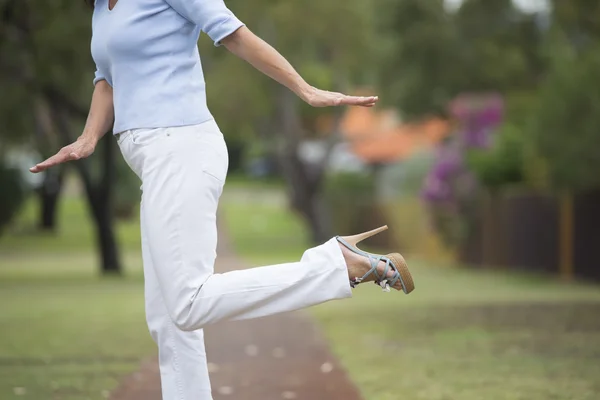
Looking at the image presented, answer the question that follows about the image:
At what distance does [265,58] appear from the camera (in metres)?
4.42

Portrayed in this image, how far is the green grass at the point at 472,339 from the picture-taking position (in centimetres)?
717

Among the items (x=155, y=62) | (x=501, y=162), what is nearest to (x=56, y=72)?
(x=501, y=162)

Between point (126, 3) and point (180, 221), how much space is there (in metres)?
0.83

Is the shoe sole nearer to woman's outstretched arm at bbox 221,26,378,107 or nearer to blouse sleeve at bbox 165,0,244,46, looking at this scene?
woman's outstretched arm at bbox 221,26,378,107

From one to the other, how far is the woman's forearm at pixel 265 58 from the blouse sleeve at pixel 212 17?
34 mm

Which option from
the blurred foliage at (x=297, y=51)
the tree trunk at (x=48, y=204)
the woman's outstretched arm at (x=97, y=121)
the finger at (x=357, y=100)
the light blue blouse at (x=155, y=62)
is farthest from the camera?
the tree trunk at (x=48, y=204)

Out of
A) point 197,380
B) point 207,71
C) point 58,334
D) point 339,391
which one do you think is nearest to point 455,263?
point 207,71

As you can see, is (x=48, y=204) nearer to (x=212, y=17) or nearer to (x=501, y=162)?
(x=501, y=162)

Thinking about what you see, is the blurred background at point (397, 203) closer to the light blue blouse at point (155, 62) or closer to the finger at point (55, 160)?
the finger at point (55, 160)

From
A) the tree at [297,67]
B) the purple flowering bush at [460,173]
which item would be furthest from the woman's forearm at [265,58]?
the tree at [297,67]

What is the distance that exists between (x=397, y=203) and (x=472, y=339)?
80.5ft

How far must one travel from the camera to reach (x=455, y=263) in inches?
1030

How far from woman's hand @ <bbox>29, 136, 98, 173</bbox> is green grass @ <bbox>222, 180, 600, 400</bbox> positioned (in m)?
2.59

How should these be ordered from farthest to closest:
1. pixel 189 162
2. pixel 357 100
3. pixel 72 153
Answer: pixel 72 153
pixel 189 162
pixel 357 100
